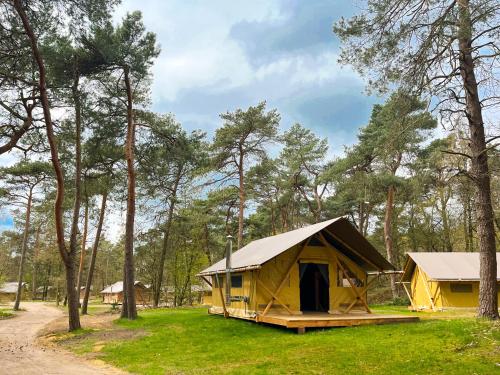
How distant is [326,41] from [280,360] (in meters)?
7.90

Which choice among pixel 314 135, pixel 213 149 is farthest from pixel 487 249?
pixel 314 135

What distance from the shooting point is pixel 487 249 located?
10.6 meters

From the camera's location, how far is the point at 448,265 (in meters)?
22.4

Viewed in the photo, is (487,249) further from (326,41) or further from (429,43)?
(326,41)

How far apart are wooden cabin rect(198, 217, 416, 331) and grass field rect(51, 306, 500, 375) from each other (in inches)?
44.9

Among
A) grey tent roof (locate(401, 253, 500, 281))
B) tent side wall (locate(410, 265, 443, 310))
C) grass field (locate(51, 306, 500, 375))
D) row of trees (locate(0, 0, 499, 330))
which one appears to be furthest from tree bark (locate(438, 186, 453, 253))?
grass field (locate(51, 306, 500, 375))

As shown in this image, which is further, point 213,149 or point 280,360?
point 213,149

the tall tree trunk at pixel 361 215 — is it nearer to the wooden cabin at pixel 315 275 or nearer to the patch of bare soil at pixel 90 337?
the wooden cabin at pixel 315 275

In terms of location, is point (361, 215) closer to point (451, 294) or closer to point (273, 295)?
point (451, 294)

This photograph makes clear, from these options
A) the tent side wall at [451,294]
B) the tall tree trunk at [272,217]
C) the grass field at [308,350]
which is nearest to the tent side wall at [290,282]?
the grass field at [308,350]

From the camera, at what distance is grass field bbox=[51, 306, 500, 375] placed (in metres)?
7.50

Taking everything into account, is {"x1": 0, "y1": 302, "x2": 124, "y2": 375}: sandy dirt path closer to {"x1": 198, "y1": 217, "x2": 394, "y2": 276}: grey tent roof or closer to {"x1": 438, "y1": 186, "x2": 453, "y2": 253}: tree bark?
{"x1": 198, "y1": 217, "x2": 394, "y2": 276}: grey tent roof

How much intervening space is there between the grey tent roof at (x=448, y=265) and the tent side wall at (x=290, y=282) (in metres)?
7.83

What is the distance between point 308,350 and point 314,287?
7485mm
